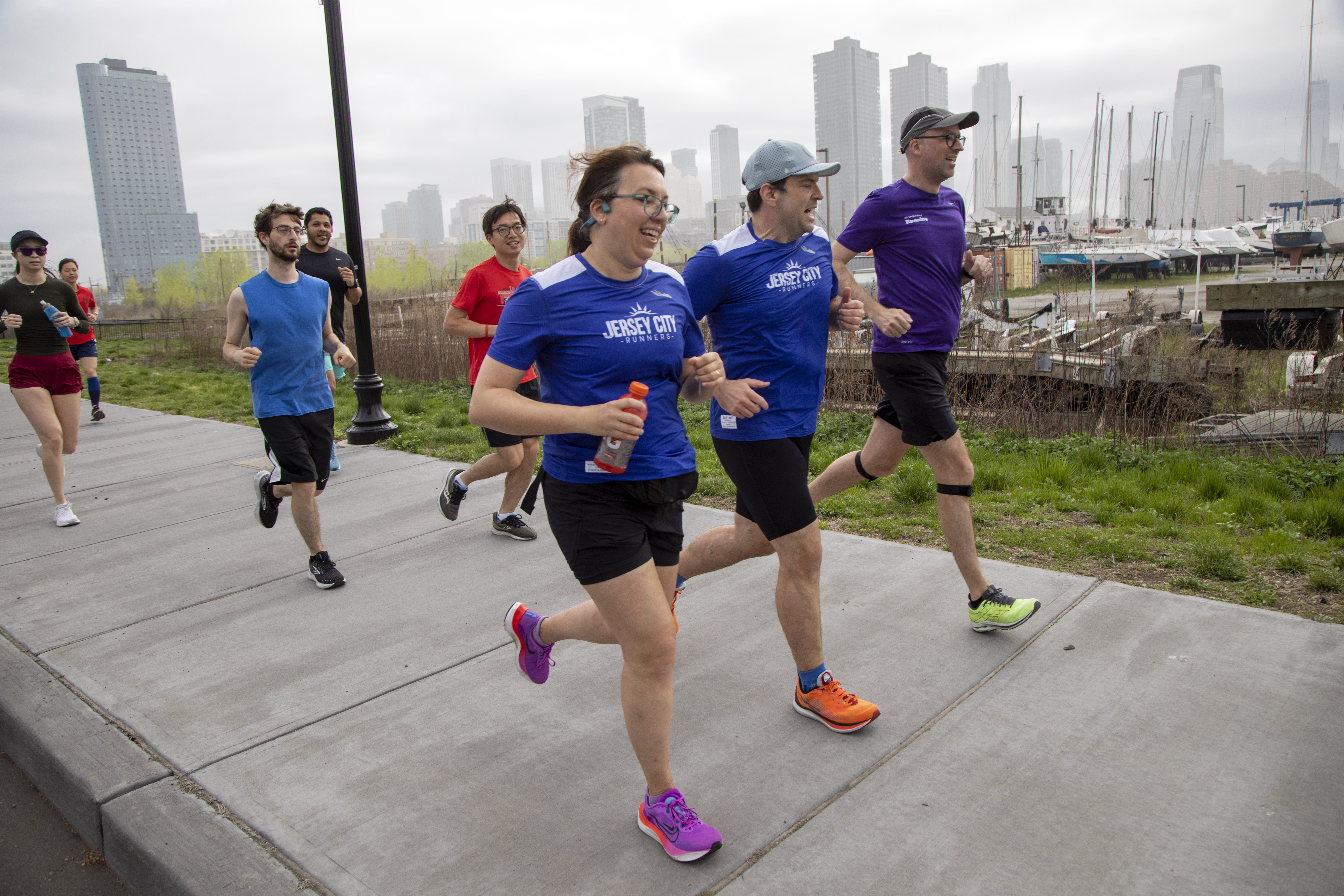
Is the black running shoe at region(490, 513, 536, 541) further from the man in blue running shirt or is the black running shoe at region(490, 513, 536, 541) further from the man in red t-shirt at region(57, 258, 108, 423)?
the man in red t-shirt at region(57, 258, 108, 423)

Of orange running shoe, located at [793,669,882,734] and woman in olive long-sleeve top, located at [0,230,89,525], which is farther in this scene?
woman in olive long-sleeve top, located at [0,230,89,525]

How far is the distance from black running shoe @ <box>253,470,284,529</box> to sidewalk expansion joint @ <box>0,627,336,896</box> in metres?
1.54

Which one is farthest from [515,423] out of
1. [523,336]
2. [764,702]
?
[764,702]

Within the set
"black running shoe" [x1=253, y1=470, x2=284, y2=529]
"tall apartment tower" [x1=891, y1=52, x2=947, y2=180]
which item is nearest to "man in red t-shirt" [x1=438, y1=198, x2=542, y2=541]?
"black running shoe" [x1=253, y1=470, x2=284, y2=529]

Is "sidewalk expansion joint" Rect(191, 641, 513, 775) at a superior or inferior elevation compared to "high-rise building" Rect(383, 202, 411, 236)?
inferior

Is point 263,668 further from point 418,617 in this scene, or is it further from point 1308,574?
point 1308,574

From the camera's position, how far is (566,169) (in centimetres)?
294

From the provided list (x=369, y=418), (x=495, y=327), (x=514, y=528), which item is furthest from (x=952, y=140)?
(x=369, y=418)

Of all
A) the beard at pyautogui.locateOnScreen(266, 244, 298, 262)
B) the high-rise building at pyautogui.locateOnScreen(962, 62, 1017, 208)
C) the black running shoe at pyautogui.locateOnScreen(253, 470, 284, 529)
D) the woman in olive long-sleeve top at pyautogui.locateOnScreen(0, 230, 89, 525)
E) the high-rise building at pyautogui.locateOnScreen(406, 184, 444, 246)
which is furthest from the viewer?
the high-rise building at pyautogui.locateOnScreen(406, 184, 444, 246)

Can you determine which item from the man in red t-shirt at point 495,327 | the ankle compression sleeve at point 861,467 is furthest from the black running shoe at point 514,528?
the ankle compression sleeve at point 861,467

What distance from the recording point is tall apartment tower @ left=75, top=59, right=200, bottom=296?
122 metres

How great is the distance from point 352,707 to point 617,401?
1934mm

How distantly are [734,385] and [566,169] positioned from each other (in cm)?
92

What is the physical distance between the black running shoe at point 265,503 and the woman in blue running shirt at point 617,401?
332 cm
